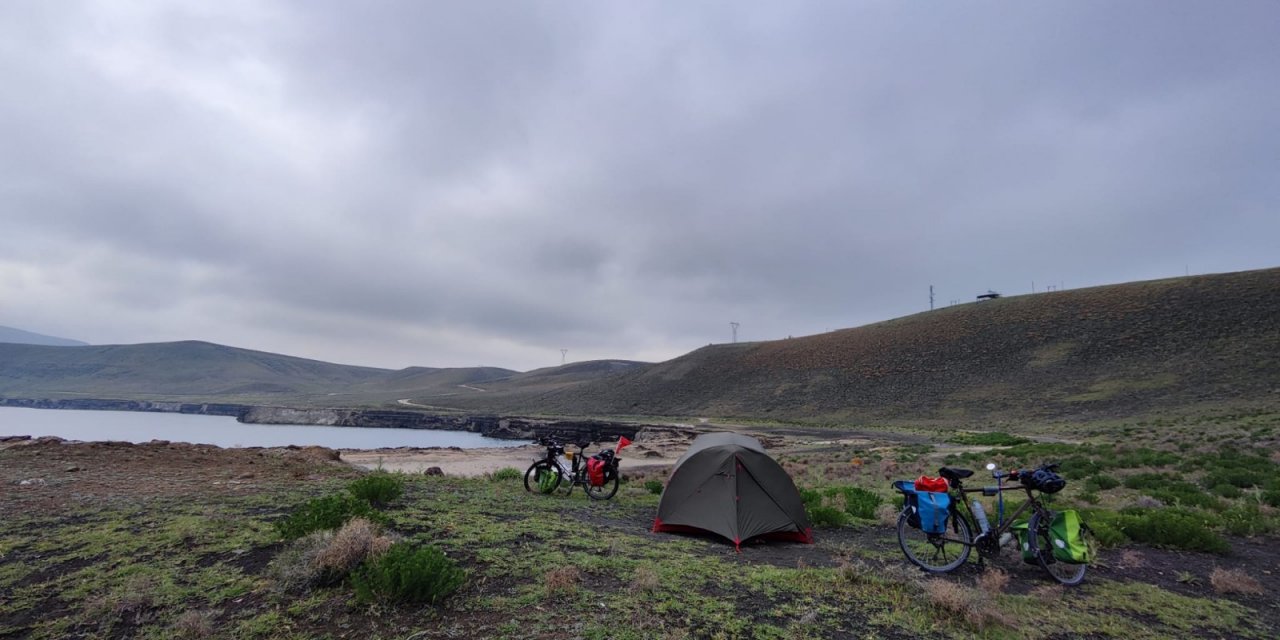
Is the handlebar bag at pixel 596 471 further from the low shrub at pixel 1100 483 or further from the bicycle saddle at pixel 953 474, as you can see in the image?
the low shrub at pixel 1100 483

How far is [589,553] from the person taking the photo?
7301mm

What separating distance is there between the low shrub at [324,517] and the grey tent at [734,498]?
432 cm

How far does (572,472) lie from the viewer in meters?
12.9

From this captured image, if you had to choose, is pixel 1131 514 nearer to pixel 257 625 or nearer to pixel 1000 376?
pixel 257 625

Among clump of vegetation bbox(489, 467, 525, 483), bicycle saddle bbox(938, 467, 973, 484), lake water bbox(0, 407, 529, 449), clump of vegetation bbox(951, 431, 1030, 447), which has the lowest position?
lake water bbox(0, 407, 529, 449)

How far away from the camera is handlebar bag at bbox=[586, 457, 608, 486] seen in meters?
12.5

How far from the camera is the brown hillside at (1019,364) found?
46.8m

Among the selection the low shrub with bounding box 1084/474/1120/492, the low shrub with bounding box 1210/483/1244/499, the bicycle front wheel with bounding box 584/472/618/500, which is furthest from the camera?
the low shrub with bounding box 1084/474/1120/492

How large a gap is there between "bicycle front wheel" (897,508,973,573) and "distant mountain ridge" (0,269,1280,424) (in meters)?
38.3

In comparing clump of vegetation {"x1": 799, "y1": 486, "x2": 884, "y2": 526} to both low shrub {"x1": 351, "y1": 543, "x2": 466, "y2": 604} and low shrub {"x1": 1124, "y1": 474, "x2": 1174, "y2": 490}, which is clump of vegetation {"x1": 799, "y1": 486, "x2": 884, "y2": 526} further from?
low shrub {"x1": 1124, "y1": 474, "x2": 1174, "y2": 490}

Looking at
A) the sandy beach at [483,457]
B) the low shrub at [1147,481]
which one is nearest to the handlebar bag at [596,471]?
the low shrub at [1147,481]

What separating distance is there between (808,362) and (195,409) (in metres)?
133

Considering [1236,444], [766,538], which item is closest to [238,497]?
→ [766,538]

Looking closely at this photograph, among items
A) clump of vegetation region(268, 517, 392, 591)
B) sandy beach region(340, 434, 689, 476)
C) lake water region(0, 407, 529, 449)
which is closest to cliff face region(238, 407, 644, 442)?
lake water region(0, 407, 529, 449)
